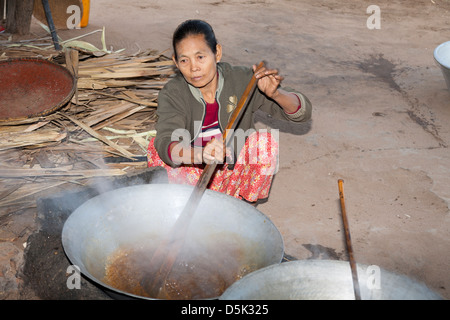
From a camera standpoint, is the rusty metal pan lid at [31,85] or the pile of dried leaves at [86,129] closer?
the pile of dried leaves at [86,129]

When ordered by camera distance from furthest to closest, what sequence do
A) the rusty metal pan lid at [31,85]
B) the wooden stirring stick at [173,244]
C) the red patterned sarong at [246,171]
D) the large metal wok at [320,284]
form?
the rusty metal pan lid at [31,85] < the red patterned sarong at [246,171] < the wooden stirring stick at [173,244] < the large metal wok at [320,284]

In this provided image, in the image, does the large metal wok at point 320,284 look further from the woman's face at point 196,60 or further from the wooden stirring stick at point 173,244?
the woman's face at point 196,60

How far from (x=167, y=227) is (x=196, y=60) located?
32.8 inches

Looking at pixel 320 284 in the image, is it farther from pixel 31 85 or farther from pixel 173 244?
pixel 31 85

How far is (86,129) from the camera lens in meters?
3.14

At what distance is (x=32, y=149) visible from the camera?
2975 millimetres

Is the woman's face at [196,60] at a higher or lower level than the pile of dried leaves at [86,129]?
higher

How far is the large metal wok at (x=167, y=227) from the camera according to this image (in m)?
1.75

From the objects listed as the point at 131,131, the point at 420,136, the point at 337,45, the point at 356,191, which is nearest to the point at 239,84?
the point at 131,131

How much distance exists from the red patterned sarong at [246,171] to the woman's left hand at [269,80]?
1.32 feet

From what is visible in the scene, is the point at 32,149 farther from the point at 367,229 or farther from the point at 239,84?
the point at 367,229

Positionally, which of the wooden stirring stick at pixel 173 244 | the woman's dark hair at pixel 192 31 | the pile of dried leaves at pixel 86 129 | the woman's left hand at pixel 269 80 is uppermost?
the woman's dark hair at pixel 192 31

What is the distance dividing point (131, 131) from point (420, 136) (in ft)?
8.33

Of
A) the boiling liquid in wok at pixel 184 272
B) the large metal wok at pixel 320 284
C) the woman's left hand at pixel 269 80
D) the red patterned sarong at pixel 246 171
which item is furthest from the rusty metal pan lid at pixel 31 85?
the large metal wok at pixel 320 284
